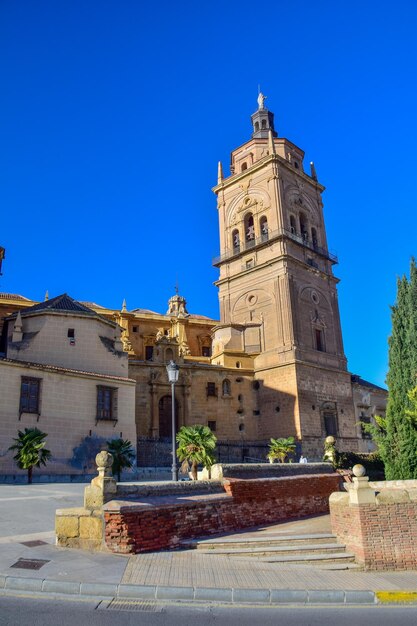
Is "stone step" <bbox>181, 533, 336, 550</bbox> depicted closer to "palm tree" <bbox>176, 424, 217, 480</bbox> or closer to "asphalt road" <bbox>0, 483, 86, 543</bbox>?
"asphalt road" <bbox>0, 483, 86, 543</bbox>

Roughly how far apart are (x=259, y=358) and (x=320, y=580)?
102 ft

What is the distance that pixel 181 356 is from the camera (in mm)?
38219

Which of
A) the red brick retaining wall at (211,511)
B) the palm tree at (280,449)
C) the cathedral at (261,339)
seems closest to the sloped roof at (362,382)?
the cathedral at (261,339)

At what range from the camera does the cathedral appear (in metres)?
35.3

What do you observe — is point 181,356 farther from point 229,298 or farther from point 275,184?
point 275,184

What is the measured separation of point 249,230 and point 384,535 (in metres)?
36.9

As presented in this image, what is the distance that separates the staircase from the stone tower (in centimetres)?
2498

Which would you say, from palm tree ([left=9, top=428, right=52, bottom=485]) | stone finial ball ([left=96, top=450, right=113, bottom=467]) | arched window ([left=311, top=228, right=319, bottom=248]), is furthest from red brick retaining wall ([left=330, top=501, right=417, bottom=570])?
arched window ([left=311, top=228, right=319, bottom=248])

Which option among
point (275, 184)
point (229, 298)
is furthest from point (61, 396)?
point (275, 184)

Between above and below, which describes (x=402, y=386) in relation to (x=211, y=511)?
above

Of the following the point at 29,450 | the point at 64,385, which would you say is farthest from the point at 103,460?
the point at 64,385

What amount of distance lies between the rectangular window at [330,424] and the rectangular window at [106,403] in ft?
61.7

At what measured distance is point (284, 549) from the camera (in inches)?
375

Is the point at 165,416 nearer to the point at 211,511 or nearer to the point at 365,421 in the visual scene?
the point at 365,421
